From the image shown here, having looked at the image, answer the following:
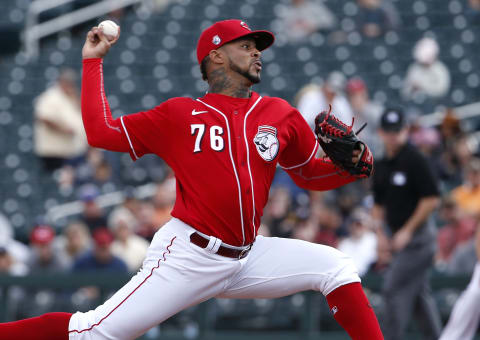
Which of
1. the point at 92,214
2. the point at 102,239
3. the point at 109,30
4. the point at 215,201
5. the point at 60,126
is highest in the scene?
the point at 109,30

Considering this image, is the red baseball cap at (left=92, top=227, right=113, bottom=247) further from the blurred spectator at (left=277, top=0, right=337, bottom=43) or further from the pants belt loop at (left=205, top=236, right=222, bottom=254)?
the blurred spectator at (left=277, top=0, right=337, bottom=43)

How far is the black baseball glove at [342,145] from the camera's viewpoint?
427cm

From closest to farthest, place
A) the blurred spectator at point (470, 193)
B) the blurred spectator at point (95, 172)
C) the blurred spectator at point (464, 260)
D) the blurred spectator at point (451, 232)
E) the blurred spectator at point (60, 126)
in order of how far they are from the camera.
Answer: the blurred spectator at point (464, 260), the blurred spectator at point (451, 232), the blurred spectator at point (470, 193), the blurred spectator at point (95, 172), the blurred spectator at point (60, 126)

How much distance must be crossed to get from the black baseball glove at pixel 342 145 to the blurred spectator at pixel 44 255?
474 centimetres

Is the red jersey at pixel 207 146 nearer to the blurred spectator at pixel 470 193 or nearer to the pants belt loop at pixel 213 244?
the pants belt loop at pixel 213 244

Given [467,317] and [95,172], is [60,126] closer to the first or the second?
[95,172]

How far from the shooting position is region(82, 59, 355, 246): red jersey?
162 inches

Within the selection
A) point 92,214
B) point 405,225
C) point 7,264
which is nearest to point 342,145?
point 405,225

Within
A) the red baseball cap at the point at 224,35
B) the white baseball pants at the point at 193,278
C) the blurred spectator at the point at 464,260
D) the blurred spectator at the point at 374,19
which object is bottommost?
the blurred spectator at the point at 464,260

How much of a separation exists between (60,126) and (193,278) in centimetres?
701

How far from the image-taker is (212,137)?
415cm

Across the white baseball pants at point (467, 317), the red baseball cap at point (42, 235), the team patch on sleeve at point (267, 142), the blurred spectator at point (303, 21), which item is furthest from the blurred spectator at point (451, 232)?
the blurred spectator at point (303, 21)

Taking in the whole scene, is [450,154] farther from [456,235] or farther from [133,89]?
[133,89]

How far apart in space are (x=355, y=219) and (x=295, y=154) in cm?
407
